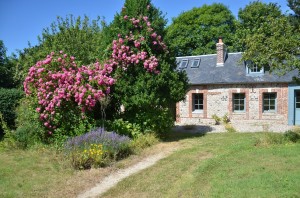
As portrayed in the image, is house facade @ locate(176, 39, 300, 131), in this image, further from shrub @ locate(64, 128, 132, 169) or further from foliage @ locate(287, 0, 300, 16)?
foliage @ locate(287, 0, 300, 16)

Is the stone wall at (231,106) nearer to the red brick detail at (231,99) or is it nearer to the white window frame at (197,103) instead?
the red brick detail at (231,99)

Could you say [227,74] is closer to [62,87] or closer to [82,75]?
[82,75]

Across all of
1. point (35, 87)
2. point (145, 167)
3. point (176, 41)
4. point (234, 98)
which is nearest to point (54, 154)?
point (35, 87)

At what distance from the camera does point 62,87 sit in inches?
376

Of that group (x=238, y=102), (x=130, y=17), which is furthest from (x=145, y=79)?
(x=238, y=102)

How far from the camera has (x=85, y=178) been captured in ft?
22.7

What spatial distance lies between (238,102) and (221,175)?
43.2ft

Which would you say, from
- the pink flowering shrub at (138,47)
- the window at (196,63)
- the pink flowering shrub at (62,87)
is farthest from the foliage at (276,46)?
the window at (196,63)

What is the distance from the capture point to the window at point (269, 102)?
18341mm

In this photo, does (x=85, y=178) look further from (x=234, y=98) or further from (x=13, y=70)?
(x=13, y=70)

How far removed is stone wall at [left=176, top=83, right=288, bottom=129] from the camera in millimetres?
17875

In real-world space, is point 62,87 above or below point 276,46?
below

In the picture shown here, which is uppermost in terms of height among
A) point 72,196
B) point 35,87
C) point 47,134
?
point 35,87

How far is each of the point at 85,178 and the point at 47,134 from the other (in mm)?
4163
